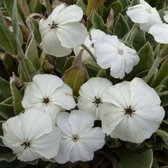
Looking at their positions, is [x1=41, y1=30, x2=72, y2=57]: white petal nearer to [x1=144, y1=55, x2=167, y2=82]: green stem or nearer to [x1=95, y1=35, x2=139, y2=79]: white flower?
[x1=95, y1=35, x2=139, y2=79]: white flower

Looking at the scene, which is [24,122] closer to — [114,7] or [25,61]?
[25,61]

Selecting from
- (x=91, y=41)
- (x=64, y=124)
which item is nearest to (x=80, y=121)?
(x=64, y=124)

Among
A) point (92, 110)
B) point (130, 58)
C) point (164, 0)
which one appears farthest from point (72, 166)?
point (164, 0)

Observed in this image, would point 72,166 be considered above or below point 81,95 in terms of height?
below

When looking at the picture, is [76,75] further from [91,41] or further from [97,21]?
[97,21]

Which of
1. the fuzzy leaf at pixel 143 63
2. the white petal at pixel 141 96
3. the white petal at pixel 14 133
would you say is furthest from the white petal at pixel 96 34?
the white petal at pixel 14 133

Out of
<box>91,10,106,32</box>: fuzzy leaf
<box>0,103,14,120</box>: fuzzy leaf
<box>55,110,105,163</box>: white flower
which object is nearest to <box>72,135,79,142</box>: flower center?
<box>55,110,105,163</box>: white flower
